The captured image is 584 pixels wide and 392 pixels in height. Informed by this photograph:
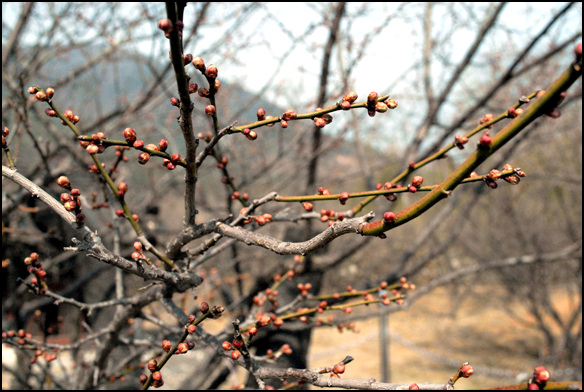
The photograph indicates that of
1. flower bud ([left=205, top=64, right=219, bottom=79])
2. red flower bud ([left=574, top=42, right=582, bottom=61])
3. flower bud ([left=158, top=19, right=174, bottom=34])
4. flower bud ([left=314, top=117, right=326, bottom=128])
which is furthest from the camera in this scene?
flower bud ([left=314, top=117, right=326, bottom=128])

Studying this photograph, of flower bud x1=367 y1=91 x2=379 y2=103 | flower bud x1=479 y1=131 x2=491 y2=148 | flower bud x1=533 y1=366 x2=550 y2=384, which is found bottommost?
flower bud x1=533 y1=366 x2=550 y2=384

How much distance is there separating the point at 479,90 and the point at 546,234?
315 centimetres

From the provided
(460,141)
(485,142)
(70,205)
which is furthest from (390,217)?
(70,205)

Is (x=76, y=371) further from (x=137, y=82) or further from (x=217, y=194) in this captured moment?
(x=217, y=194)

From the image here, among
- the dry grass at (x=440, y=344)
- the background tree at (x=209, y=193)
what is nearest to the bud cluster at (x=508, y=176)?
the background tree at (x=209, y=193)

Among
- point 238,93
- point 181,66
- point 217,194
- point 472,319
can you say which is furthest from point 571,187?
point 472,319

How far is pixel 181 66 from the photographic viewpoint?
0.84m

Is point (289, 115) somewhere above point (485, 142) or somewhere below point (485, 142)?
above

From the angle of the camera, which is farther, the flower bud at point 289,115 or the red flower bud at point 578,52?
the flower bud at point 289,115

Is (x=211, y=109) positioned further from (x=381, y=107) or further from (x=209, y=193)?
(x=209, y=193)

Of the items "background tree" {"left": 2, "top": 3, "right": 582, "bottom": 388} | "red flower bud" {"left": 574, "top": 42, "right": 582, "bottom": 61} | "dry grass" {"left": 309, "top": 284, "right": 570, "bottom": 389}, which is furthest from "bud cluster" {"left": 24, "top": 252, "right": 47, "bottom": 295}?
"dry grass" {"left": 309, "top": 284, "right": 570, "bottom": 389}

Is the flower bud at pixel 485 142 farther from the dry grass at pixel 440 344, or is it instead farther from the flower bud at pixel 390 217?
the dry grass at pixel 440 344

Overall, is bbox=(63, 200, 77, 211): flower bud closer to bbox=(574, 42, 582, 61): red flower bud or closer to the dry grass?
bbox=(574, 42, 582, 61): red flower bud

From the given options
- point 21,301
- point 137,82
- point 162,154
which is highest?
point 137,82
